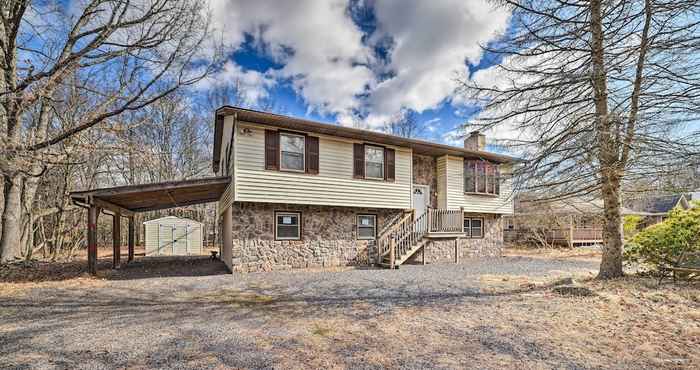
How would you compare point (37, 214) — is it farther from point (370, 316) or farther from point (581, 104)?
point (581, 104)

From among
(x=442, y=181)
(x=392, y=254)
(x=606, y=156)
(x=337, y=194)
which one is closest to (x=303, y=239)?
(x=337, y=194)

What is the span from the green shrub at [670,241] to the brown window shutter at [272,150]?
372 inches

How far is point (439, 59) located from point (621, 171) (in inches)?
250

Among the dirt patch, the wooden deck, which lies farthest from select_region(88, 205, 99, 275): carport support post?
the wooden deck

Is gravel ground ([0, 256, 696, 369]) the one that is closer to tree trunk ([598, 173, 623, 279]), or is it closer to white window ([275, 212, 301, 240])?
tree trunk ([598, 173, 623, 279])

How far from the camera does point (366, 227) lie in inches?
489

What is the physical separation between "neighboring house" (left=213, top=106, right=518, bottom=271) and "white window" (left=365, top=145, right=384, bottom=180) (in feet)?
0.12

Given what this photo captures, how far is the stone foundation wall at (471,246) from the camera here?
13680 mm

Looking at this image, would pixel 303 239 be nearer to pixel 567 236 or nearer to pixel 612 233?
pixel 612 233

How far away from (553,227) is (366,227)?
50.2 ft

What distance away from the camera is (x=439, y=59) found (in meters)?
10.9

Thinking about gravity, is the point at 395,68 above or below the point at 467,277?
above

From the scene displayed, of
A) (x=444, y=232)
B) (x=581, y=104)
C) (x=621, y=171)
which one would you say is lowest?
(x=444, y=232)

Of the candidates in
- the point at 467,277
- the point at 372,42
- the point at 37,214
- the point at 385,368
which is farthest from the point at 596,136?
the point at 37,214
